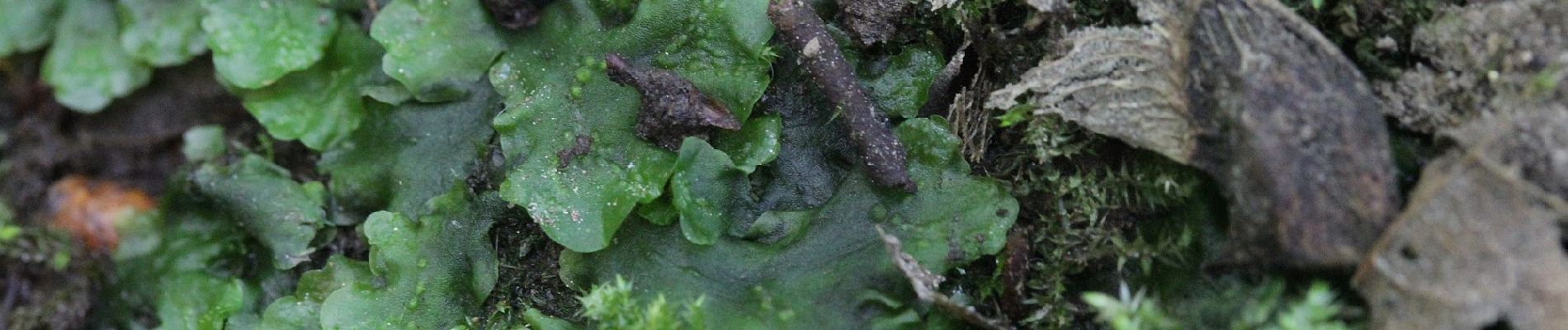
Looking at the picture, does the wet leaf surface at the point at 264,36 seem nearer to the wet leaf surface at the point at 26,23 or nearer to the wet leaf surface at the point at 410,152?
the wet leaf surface at the point at 410,152

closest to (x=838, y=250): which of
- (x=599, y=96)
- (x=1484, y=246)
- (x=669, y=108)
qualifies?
(x=669, y=108)

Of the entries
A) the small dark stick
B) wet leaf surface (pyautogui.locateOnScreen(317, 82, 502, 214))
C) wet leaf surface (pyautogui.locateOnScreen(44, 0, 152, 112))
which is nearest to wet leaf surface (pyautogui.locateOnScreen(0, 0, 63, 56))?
wet leaf surface (pyautogui.locateOnScreen(44, 0, 152, 112))

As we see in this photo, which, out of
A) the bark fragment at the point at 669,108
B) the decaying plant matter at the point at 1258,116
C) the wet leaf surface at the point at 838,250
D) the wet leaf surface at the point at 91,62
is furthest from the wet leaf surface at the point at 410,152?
the decaying plant matter at the point at 1258,116

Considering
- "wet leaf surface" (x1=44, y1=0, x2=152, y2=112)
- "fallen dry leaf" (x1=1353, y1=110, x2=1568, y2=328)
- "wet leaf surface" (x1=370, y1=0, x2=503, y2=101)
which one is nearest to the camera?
"fallen dry leaf" (x1=1353, y1=110, x2=1568, y2=328)

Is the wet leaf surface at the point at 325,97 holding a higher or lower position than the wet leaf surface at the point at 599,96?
lower

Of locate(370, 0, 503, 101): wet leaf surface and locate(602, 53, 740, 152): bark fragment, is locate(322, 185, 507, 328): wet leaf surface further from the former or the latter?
locate(602, 53, 740, 152): bark fragment

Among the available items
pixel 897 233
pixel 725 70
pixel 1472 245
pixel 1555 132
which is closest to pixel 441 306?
pixel 725 70
